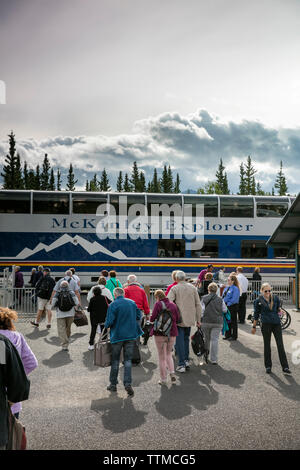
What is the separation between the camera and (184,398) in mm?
6199

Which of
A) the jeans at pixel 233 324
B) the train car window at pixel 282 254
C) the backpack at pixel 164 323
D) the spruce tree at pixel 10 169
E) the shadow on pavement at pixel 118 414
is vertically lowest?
the shadow on pavement at pixel 118 414

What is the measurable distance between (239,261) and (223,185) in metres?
74.0

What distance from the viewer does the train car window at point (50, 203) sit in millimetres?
18594

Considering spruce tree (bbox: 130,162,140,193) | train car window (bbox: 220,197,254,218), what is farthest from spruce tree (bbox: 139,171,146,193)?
train car window (bbox: 220,197,254,218)

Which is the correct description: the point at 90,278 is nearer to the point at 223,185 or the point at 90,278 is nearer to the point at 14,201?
the point at 14,201

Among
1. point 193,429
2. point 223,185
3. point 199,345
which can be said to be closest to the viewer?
point 193,429

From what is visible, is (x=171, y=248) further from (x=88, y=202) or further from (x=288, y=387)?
(x=288, y=387)

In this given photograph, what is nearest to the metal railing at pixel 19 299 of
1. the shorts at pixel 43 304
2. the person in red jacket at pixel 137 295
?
the shorts at pixel 43 304

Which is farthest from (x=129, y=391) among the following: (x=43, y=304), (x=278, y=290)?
(x=278, y=290)

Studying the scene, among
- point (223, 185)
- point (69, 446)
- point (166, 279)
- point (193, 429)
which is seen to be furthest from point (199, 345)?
point (223, 185)

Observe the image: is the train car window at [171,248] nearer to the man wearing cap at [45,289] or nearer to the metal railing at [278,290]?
the metal railing at [278,290]

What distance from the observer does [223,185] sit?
299ft

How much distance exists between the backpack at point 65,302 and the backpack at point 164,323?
2984 millimetres
